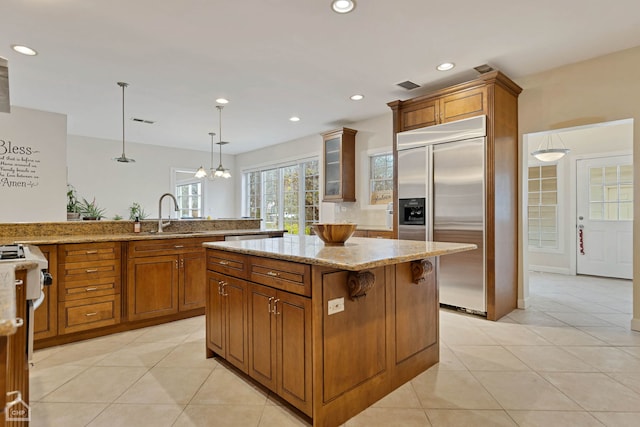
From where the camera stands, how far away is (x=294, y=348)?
5.83 ft

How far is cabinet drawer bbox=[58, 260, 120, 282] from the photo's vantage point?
2848 millimetres

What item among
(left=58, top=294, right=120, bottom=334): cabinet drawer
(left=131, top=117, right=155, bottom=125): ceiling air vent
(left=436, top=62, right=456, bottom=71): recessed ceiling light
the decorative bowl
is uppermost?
(left=131, top=117, right=155, bottom=125): ceiling air vent

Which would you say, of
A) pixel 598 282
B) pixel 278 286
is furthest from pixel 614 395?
pixel 598 282

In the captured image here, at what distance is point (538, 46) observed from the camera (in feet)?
10.1

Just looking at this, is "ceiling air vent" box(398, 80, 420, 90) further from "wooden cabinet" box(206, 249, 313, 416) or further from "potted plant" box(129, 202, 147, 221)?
"potted plant" box(129, 202, 147, 221)

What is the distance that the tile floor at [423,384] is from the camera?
1.83 metres

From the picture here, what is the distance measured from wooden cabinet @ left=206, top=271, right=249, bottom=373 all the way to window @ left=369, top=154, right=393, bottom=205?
3.30m

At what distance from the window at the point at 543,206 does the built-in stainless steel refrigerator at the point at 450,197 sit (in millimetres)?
3606

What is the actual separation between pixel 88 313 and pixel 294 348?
7.39 ft

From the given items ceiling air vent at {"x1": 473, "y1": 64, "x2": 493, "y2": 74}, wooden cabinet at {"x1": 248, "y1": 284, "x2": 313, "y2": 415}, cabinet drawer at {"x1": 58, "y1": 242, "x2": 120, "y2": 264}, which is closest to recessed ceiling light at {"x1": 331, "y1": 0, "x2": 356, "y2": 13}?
ceiling air vent at {"x1": 473, "y1": 64, "x2": 493, "y2": 74}

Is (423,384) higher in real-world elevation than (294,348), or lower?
lower

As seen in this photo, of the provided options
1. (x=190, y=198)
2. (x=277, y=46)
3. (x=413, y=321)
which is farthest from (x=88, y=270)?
(x=190, y=198)

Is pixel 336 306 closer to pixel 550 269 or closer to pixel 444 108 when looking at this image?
pixel 444 108

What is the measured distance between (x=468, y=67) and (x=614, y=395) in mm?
3004
